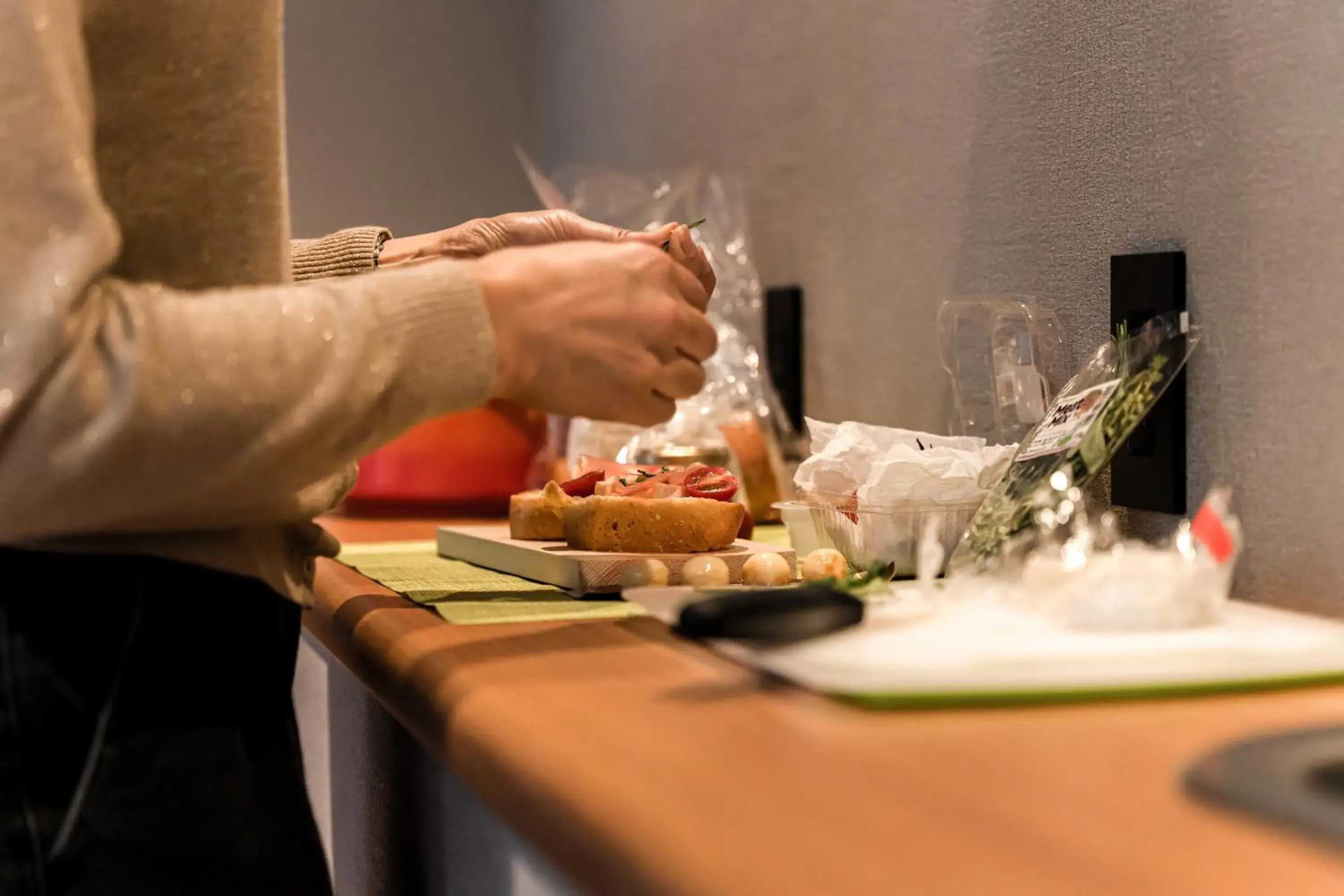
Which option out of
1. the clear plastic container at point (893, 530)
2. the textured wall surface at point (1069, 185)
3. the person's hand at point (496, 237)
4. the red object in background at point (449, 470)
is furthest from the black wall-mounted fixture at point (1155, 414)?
the red object in background at point (449, 470)

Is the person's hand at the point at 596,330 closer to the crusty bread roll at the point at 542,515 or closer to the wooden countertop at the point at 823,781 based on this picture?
the wooden countertop at the point at 823,781

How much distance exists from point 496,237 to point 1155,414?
52 centimetres

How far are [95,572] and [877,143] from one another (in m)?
0.97

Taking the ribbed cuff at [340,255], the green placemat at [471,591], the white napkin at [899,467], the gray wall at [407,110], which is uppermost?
the gray wall at [407,110]

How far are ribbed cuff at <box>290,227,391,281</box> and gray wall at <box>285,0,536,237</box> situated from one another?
1.34 meters

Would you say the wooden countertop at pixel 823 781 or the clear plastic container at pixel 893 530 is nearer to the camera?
the wooden countertop at pixel 823 781

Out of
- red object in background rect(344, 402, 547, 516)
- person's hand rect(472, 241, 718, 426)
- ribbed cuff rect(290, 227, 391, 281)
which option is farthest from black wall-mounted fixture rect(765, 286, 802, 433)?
person's hand rect(472, 241, 718, 426)

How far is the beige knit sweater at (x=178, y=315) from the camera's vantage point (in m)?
0.56

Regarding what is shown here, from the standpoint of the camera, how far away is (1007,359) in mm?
1099

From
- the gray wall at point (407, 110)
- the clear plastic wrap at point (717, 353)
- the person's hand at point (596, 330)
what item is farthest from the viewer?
the gray wall at point (407, 110)

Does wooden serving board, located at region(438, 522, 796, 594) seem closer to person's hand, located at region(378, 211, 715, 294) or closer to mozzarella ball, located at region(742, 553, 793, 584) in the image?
mozzarella ball, located at region(742, 553, 793, 584)

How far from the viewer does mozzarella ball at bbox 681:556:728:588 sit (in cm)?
96

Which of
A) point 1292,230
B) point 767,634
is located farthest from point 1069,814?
point 1292,230

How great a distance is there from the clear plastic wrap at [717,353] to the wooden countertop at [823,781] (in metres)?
0.70
